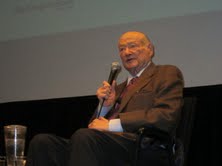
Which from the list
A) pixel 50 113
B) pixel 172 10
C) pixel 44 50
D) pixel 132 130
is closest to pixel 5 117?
pixel 50 113

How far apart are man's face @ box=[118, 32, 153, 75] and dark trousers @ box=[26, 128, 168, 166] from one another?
2.14ft

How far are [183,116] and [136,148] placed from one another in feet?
1.45

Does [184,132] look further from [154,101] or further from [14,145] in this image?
[14,145]

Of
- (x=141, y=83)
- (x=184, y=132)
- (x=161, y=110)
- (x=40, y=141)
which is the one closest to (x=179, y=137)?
(x=184, y=132)

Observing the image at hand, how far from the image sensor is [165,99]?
2180 millimetres

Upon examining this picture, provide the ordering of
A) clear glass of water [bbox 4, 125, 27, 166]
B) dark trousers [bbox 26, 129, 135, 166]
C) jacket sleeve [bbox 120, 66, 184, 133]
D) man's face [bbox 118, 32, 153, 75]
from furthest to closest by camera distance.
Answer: man's face [bbox 118, 32, 153, 75], clear glass of water [bbox 4, 125, 27, 166], jacket sleeve [bbox 120, 66, 184, 133], dark trousers [bbox 26, 129, 135, 166]

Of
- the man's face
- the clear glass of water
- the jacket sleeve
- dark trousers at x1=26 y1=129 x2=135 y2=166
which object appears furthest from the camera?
the man's face

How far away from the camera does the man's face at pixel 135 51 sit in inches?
101

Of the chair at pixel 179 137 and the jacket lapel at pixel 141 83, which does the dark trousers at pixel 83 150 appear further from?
the jacket lapel at pixel 141 83

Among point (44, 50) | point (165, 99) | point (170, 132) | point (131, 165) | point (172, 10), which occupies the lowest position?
point (131, 165)

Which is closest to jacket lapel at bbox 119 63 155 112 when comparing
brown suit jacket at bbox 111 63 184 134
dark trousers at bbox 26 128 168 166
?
brown suit jacket at bbox 111 63 184 134

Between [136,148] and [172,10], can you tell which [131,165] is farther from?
[172,10]

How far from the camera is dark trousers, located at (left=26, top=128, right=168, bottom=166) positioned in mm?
1886

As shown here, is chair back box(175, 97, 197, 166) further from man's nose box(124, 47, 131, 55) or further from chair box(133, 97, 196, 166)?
man's nose box(124, 47, 131, 55)
